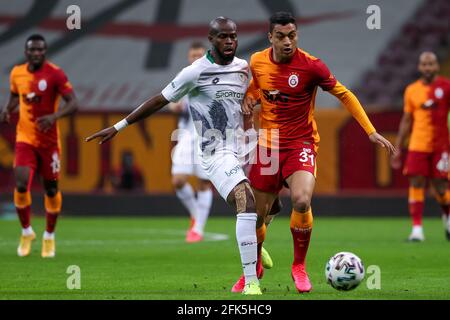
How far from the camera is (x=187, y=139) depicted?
1520 cm

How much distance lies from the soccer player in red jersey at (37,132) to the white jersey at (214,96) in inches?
147

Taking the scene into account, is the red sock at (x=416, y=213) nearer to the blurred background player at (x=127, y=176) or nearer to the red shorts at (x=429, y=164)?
the red shorts at (x=429, y=164)

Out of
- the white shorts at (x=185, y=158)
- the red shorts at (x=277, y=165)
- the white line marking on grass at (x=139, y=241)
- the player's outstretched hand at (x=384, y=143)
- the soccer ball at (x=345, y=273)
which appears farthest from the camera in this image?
the white shorts at (x=185, y=158)

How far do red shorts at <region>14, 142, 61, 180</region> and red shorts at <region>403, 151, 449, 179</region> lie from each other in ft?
16.9

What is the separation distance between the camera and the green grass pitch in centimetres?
839

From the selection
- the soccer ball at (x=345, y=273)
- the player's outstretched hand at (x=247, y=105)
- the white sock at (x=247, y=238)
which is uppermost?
the player's outstretched hand at (x=247, y=105)

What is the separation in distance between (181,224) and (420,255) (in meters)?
7.45

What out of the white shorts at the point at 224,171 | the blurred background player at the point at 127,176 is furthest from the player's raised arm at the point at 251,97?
the blurred background player at the point at 127,176

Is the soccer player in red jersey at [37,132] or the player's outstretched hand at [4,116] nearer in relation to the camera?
the soccer player in red jersey at [37,132]

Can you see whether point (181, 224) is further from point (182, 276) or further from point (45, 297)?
point (45, 297)

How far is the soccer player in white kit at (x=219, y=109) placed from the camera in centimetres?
844

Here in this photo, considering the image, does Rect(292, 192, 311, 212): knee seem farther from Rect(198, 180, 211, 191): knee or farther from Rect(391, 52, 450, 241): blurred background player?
Rect(198, 180, 211, 191): knee

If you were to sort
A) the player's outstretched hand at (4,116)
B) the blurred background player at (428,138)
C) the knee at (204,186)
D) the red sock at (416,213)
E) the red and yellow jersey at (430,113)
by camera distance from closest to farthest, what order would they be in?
1. the player's outstretched hand at (4,116)
2. the red sock at (416,213)
3. the blurred background player at (428,138)
4. the red and yellow jersey at (430,113)
5. the knee at (204,186)
